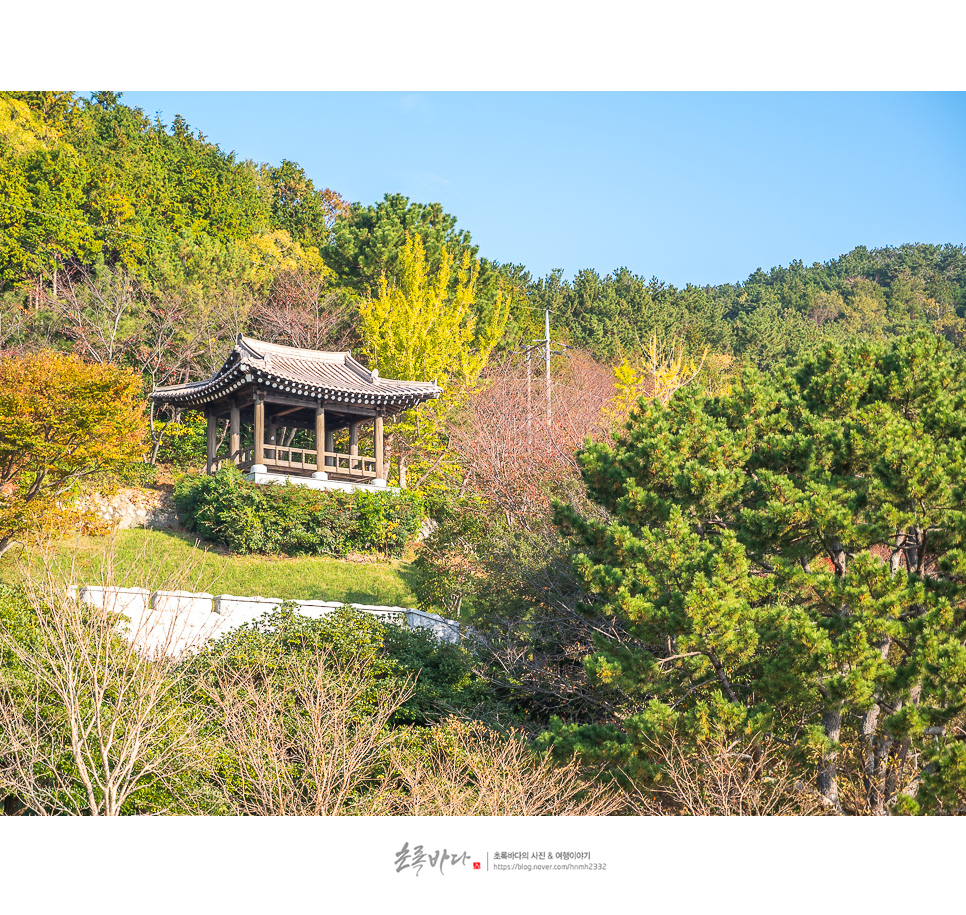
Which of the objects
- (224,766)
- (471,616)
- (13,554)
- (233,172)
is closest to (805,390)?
(471,616)

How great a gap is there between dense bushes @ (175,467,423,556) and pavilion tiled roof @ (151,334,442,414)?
210cm

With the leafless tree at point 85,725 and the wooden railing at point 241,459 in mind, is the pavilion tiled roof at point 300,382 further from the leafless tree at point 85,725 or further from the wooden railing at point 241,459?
the leafless tree at point 85,725

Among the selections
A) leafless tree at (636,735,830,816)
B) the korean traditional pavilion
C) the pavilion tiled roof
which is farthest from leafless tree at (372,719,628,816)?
the pavilion tiled roof

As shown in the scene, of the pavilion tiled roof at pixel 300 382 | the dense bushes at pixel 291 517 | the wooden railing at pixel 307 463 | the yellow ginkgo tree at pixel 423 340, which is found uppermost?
the yellow ginkgo tree at pixel 423 340

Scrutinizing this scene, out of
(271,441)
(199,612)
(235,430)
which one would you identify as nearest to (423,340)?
(271,441)

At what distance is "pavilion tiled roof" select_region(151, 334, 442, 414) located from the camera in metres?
18.4

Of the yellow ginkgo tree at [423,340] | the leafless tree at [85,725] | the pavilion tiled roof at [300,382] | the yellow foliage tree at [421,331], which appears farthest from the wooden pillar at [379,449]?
the leafless tree at [85,725]

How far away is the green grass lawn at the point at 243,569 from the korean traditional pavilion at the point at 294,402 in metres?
2.35

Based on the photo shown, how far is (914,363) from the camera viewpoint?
8.41m

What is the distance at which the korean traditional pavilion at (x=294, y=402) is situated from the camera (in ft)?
60.6

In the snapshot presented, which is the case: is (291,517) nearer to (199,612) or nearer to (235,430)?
(235,430)

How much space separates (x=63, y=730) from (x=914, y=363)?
28.0 ft

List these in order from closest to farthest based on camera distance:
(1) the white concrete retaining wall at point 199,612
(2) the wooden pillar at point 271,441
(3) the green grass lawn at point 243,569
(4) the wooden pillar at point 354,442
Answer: (1) the white concrete retaining wall at point 199,612
(3) the green grass lawn at point 243,569
(2) the wooden pillar at point 271,441
(4) the wooden pillar at point 354,442

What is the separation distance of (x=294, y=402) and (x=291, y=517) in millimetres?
3270
